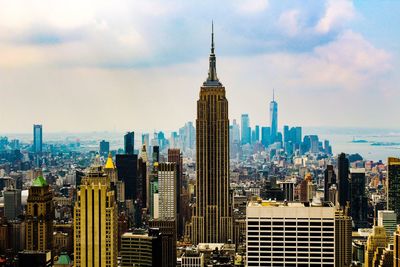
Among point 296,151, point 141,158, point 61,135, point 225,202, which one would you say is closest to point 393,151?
point 296,151

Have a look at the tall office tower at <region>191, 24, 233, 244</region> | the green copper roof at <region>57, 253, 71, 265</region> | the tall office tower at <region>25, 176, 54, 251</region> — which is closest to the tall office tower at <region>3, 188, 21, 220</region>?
the tall office tower at <region>25, 176, 54, 251</region>

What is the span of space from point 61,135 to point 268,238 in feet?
8.71

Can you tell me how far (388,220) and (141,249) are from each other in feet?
11.3

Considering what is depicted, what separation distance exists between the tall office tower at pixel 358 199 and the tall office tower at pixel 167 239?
2581 mm

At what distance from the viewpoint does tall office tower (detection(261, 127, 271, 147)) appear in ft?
34.6

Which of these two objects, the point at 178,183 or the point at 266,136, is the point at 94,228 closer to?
the point at 266,136

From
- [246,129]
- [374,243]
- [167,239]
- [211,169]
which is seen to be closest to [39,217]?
[167,239]

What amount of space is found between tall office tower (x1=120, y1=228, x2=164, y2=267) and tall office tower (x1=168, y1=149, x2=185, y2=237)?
1.99 m

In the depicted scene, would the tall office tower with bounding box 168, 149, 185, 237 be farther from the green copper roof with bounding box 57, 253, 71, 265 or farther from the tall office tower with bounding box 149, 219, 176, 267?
the green copper roof with bounding box 57, 253, 71, 265

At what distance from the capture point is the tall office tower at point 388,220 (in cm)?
961

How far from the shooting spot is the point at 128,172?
12.3 meters

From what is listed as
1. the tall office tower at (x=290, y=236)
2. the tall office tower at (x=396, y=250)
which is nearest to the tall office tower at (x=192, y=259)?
the tall office tower at (x=396, y=250)

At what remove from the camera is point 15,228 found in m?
10.7

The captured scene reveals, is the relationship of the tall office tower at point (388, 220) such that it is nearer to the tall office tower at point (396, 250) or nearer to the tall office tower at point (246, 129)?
the tall office tower at point (396, 250)
